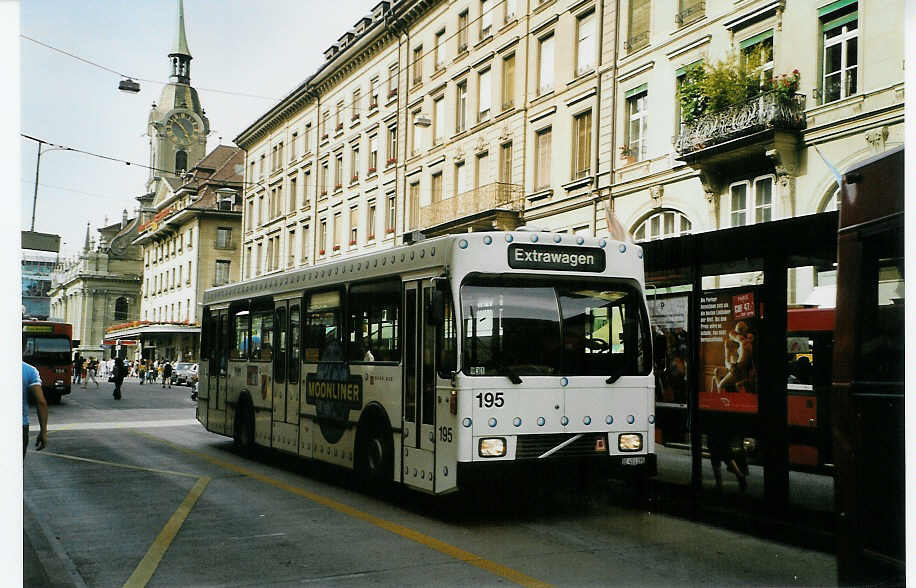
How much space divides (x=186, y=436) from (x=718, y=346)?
12.5m

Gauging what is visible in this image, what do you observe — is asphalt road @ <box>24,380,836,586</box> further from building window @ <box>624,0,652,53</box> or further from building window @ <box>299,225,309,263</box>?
building window @ <box>624,0,652,53</box>

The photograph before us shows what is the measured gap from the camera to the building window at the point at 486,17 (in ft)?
70.5

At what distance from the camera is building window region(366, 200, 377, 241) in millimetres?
18763

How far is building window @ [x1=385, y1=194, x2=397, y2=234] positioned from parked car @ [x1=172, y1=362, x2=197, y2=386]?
116 ft

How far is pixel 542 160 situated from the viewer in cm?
2462

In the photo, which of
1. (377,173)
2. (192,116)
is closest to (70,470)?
(192,116)

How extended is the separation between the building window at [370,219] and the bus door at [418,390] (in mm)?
8692

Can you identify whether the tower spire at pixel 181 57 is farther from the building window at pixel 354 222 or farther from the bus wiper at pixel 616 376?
the building window at pixel 354 222

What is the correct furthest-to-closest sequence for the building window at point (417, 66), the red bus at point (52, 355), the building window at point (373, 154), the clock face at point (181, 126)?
the red bus at point (52, 355) → the building window at point (417, 66) → the building window at point (373, 154) → the clock face at point (181, 126)

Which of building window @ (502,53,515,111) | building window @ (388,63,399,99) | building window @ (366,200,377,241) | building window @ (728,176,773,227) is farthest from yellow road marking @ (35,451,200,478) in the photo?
building window @ (728,176,773,227)

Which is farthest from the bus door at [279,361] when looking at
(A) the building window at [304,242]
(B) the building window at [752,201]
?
(B) the building window at [752,201]

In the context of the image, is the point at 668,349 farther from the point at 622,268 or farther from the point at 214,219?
the point at 214,219

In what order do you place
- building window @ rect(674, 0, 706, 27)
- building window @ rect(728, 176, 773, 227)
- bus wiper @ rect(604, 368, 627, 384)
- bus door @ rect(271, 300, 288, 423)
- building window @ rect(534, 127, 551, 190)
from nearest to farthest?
bus wiper @ rect(604, 368, 627, 384), bus door @ rect(271, 300, 288, 423), building window @ rect(728, 176, 773, 227), building window @ rect(674, 0, 706, 27), building window @ rect(534, 127, 551, 190)

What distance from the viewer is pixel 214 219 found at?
19672mm
